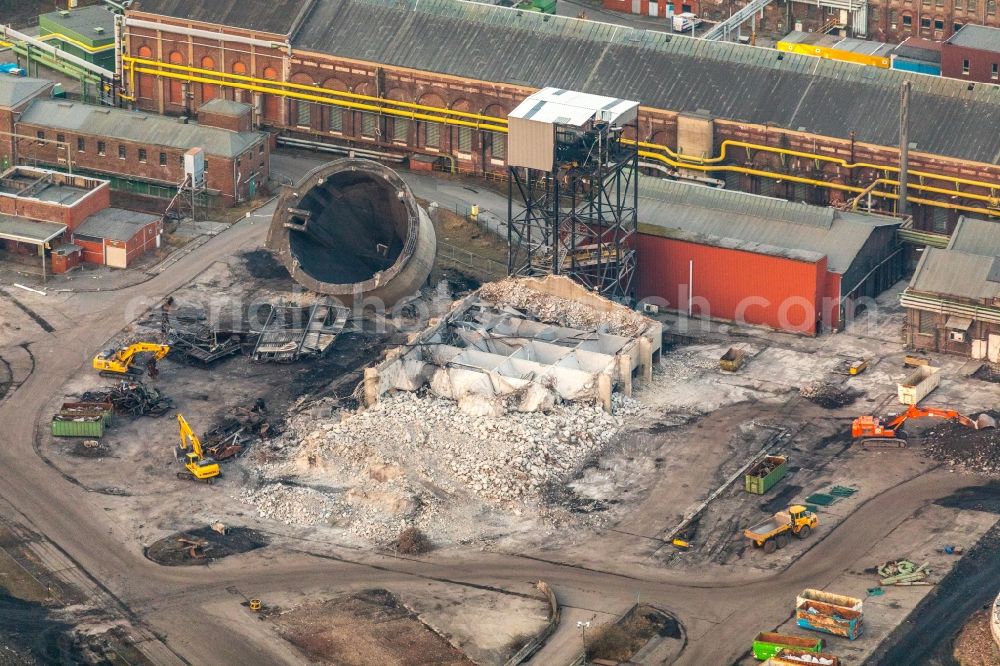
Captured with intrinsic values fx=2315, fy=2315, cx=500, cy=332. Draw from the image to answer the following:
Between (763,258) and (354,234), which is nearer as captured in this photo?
(763,258)

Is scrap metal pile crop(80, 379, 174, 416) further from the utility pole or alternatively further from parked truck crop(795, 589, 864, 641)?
the utility pole

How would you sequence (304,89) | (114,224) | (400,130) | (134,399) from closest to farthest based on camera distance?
(134,399) → (114,224) → (400,130) → (304,89)

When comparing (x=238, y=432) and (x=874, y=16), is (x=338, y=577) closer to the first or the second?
(x=238, y=432)

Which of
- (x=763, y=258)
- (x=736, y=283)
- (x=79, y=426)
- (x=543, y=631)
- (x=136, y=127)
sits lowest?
(x=543, y=631)

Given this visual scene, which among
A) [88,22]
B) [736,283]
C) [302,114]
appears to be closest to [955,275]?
[736,283]

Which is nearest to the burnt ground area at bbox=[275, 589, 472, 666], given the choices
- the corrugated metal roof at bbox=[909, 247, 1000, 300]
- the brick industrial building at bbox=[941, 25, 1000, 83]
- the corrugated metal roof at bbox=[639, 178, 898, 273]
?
the corrugated metal roof at bbox=[639, 178, 898, 273]

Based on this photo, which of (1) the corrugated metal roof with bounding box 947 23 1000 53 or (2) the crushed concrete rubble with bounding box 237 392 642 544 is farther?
(1) the corrugated metal roof with bounding box 947 23 1000 53

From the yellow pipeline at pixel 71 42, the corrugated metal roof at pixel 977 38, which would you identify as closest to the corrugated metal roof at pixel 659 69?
the corrugated metal roof at pixel 977 38
